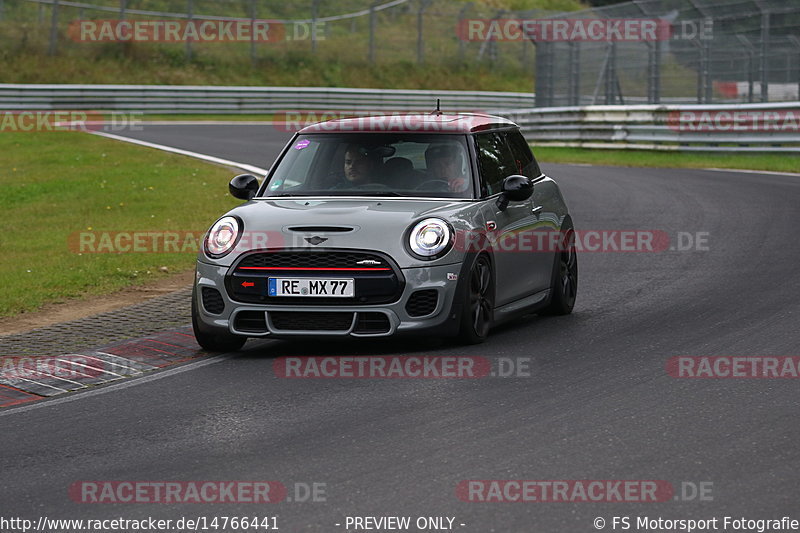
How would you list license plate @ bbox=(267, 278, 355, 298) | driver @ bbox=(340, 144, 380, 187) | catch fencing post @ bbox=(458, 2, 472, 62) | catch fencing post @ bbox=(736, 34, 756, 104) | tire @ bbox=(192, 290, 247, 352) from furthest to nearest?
catch fencing post @ bbox=(458, 2, 472, 62) < catch fencing post @ bbox=(736, 34, 756, 104) < driver @ bbox=(340, 144, 380, 187) < tire @ bbox=(192, 290, 247, 352) < license plate @ bbox=(267, 278, 355, 298)

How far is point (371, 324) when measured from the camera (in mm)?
8531

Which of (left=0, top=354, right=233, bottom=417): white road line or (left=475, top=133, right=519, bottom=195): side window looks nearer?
(left=0, top=354, right=233, bottom=417): white road line

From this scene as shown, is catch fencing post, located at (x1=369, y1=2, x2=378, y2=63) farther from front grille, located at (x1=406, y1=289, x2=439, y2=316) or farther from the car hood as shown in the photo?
front grille, located at (x1=406, y1=289, x2=439, y2=316)

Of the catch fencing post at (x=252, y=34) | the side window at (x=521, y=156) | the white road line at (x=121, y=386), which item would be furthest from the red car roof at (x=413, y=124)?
the catch fencing post at (x=252, y=34)

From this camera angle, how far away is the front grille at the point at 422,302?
28.0 feet

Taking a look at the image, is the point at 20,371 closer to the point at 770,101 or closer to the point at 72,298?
the point at 72,298

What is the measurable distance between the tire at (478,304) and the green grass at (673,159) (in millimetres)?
15258

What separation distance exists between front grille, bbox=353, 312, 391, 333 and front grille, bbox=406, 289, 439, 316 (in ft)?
0.54

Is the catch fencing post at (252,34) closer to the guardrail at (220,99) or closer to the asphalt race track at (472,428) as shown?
the guardrail at (220,99)

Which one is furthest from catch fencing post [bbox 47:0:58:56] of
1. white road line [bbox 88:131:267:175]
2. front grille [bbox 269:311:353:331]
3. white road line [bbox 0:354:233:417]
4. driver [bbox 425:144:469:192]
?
front grille [bbox 269:311:353:331]

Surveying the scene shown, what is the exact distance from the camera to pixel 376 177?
9.54 metres

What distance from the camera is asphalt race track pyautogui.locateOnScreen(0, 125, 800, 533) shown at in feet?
17.6

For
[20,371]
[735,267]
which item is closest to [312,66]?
[735,267]

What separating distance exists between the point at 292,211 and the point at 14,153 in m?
18.0
